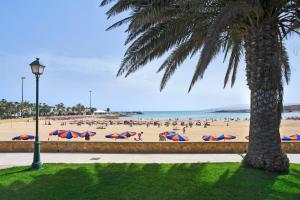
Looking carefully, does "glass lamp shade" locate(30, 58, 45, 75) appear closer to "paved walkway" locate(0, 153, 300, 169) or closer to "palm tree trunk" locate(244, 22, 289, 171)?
"paved walkway" locate(0, 153, 300, 169)

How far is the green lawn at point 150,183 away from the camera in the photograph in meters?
6.41

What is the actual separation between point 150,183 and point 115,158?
4.97 meters

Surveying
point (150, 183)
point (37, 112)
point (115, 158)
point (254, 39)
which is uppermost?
point (254, 39)

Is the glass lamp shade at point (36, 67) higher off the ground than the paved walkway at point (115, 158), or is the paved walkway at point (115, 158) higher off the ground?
the glass lamp shade at point (36, 67)

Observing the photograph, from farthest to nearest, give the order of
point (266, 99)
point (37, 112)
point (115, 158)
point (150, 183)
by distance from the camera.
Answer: point (115, 158) → point (37, 112) → point (266, 99) → point (150, 183)

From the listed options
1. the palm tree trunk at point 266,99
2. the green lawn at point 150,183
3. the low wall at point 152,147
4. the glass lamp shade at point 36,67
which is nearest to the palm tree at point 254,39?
the palm tree trunk at point 266,99

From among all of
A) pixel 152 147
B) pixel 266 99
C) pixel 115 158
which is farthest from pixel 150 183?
pixel 152 147

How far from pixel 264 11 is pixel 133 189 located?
20.8 ft

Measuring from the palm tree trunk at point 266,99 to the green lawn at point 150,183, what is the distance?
1.62 feet

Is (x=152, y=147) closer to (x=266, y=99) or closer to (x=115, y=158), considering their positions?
(x=115, y=158)

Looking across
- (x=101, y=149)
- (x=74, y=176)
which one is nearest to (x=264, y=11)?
(x=74, y=176)

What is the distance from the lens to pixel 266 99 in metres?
8.17

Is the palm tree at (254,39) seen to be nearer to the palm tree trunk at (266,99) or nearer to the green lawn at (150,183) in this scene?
the palm tree trunk at (266,99)

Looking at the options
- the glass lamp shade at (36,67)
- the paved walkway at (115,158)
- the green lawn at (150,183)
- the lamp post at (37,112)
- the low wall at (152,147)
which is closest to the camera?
the green lawn at (150,183)
